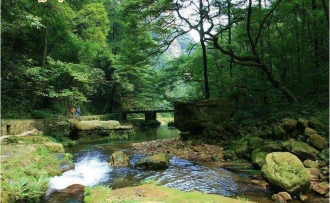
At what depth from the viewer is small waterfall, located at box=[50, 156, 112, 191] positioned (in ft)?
22.0

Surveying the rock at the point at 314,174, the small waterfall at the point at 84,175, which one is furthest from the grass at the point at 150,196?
the rock at the point at 314,174

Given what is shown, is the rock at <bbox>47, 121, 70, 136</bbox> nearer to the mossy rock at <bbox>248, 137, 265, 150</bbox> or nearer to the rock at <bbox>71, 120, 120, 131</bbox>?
the rock at <bbox>71, 120, 120, 131</bbox>

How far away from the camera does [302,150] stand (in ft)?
23.1

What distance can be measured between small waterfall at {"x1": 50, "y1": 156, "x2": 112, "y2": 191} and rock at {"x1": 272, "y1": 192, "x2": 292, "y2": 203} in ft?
16.2

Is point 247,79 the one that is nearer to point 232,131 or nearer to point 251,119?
point 251,119

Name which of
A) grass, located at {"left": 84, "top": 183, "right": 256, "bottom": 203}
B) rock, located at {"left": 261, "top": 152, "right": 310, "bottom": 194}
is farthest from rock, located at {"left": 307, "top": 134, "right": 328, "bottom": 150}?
grass, located at {"left": 84, "top": 183, "right": 256, "bottom": 203}

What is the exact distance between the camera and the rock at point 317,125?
7.76 metres

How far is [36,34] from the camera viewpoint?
52.7 feet

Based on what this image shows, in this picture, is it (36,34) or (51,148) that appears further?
(36,34)

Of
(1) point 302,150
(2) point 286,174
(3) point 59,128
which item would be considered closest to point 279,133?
(1) point 302,150

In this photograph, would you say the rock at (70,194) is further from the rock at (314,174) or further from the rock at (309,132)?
the rock at (309,132)

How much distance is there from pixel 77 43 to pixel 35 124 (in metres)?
7.20

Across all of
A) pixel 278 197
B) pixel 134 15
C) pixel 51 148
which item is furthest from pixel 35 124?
pixel 278 197

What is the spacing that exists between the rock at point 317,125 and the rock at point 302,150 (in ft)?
3.34
